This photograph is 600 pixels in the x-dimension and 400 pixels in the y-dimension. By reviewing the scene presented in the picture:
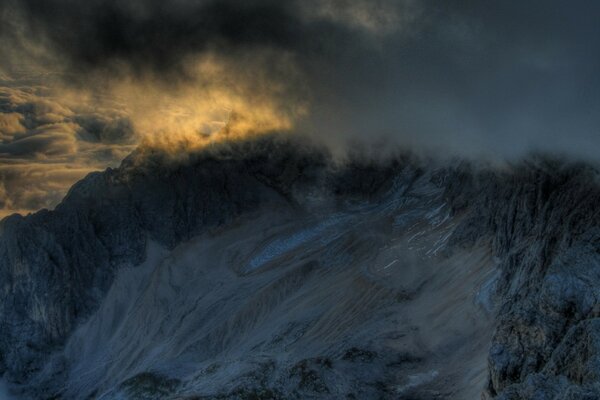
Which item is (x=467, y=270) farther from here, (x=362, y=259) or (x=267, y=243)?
(x=267, y=243)

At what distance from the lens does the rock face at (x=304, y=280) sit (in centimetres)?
6788

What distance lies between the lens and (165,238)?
496ft

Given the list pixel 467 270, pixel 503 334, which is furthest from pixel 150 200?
pixel 503 334

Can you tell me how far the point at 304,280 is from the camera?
125 m

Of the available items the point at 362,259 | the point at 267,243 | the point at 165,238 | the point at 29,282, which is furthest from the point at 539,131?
A: the point at 29,282

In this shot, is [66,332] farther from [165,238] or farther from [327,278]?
[327,278]

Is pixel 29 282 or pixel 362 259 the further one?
pixel 29 282

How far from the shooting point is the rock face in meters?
67.9

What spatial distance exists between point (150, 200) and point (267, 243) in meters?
30.8

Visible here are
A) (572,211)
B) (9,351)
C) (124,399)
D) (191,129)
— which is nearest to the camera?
(572,211)

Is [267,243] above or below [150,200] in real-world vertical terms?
below

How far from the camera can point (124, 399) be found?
96.4 m

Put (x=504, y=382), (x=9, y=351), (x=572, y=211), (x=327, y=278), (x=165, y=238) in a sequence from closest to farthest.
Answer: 1. (x=504, y=382)
2. (x=572, y=211)
3. (x=327, y=278)
4. (x=9, y=351)
5. (x=165, y=238)

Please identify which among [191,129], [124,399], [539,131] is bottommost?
[124,399]
